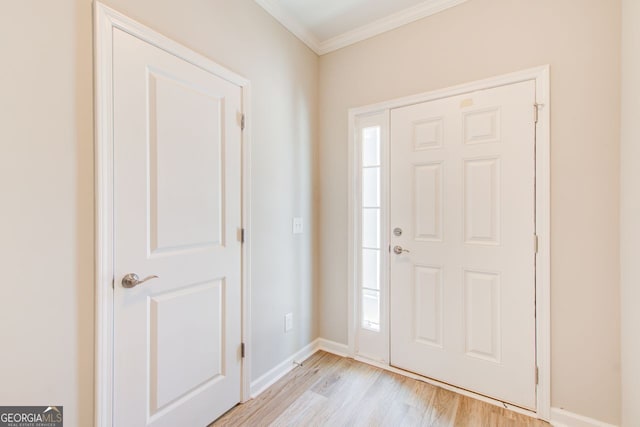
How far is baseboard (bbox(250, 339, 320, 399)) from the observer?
188 centimetres

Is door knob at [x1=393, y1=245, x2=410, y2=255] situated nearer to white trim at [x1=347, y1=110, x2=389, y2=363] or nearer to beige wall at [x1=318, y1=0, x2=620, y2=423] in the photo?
white trim at [x1=347, y1=110, x2=389, y2=363]

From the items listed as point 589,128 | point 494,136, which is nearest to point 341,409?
point 494,136

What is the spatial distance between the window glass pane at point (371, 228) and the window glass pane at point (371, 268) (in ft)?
0.19

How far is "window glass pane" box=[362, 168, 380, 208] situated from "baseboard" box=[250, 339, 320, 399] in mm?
1330

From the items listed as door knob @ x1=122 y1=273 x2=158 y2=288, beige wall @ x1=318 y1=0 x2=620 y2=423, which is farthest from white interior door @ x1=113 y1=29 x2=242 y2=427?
beige wall @ x1=318 y1=0 x2=620 y2=423

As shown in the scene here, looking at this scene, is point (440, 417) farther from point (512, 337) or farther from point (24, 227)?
point (24, 227)

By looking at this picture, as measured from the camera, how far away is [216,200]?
1.62 meters

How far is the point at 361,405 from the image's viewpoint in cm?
176

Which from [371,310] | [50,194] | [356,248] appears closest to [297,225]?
[356,248]

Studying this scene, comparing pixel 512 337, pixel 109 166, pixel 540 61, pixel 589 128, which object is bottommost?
pixel 512 337

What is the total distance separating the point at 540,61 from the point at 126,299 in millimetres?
2538

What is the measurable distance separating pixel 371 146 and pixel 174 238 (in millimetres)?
1604

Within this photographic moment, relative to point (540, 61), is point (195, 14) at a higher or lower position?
higher

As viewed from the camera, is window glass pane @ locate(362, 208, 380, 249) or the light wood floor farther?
window glass pane @ locate(362, 208, 380, 249)
